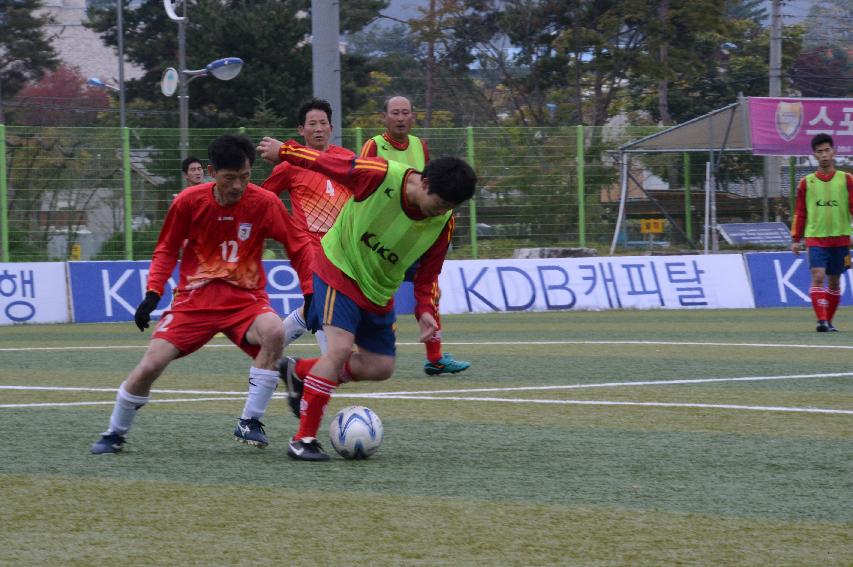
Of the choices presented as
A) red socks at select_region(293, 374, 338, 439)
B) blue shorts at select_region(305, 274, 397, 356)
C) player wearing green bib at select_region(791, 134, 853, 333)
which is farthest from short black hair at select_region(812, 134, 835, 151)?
red socks at select_region(293, 374, 338, 439)

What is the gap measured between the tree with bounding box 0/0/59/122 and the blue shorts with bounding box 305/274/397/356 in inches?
2141

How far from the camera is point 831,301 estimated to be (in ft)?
48.1

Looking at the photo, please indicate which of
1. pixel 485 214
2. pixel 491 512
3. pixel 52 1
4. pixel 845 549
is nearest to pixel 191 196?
pixel 491 512

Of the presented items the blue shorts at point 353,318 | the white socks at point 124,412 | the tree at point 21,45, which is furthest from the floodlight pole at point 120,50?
the white socks at point 124,412

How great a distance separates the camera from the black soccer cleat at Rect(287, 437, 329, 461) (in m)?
6.29

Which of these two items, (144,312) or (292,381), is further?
(292,381)

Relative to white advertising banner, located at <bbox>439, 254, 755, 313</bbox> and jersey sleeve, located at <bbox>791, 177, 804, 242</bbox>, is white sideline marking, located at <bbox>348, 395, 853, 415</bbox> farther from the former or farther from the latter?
white advertising banner, located at <bbox>439, 254, 755, 313</bbox>

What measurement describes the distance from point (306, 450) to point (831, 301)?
9.74m

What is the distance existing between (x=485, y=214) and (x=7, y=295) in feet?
26.6

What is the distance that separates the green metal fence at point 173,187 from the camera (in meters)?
20.2

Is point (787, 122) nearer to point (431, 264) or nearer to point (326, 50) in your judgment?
point (326, 50)

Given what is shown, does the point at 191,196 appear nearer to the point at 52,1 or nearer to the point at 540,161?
the point at 540,161

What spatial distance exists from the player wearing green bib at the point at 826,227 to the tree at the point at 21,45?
4872cm

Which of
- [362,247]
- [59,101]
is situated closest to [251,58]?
[59,101]
